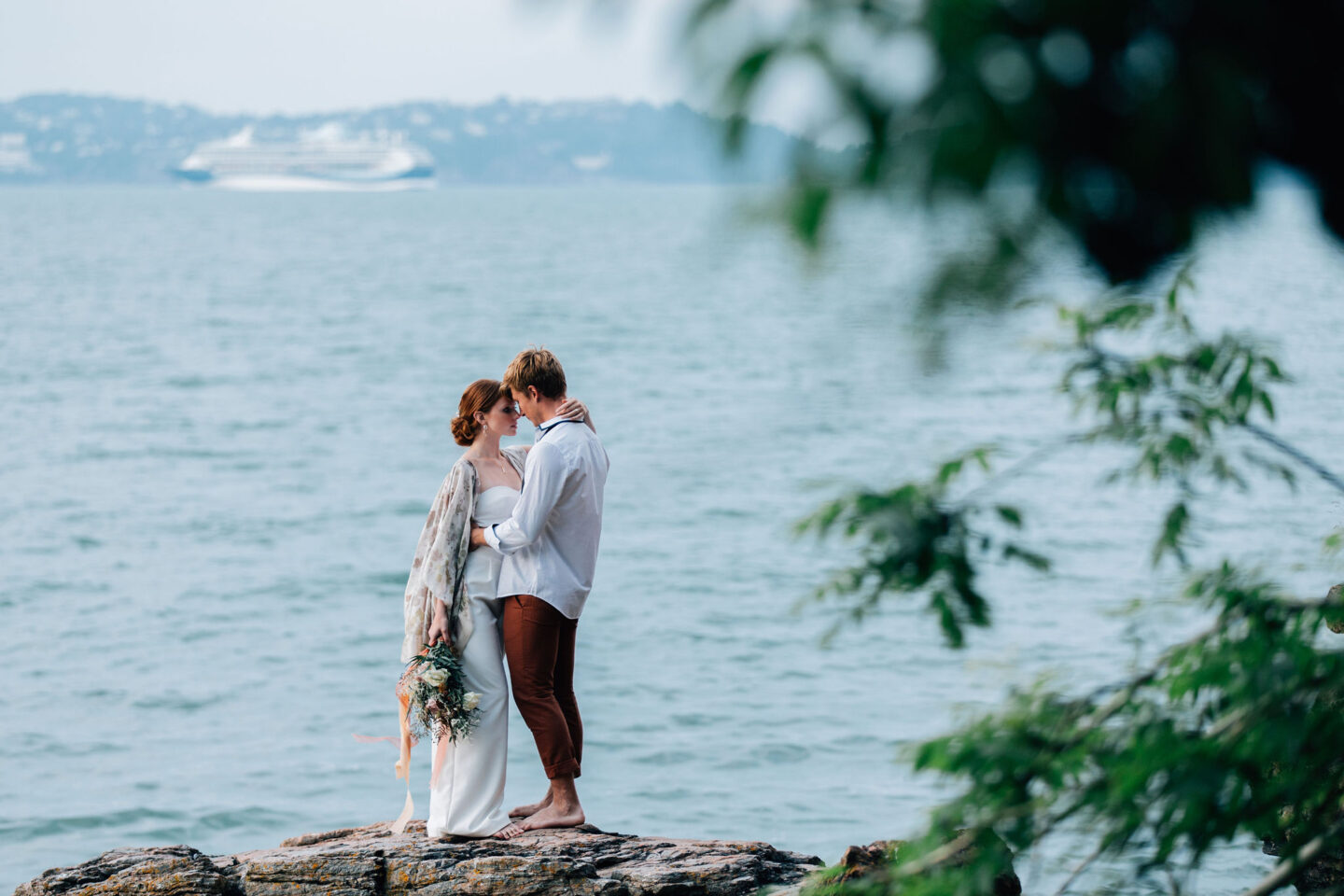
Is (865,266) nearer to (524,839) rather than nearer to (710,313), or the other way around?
(524,839)

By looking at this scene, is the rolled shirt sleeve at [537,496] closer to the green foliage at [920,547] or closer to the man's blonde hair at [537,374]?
the man's blonde hair at [537,374]

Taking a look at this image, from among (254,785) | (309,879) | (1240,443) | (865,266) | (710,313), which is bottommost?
(254,785)

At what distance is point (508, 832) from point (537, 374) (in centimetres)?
207

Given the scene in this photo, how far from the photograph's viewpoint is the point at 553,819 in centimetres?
640

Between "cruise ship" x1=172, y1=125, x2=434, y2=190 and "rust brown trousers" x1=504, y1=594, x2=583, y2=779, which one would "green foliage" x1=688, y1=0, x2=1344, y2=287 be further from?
"cruise ship" x1=172, y1=125, x2=434, y2=190

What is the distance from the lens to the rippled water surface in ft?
7.38

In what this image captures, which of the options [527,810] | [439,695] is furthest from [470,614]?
[527,810]

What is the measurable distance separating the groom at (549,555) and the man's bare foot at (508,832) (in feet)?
0.15

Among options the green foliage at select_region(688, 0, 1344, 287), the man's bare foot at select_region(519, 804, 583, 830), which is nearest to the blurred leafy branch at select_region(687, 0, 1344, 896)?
the green foliage at select_region(688, 0, 1344, 287)

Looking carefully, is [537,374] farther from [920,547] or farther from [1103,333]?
[920,547]

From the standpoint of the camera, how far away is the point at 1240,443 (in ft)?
11.3

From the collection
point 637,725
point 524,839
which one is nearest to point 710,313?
point 637,725

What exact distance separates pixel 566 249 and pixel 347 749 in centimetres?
7576

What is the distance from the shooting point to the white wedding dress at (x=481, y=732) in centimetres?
627
